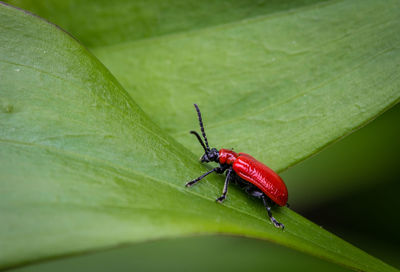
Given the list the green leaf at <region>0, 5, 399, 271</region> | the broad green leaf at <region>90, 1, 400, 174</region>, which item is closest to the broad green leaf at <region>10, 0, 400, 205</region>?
the broad green leaf at <region>90, 1, 400, 174</region>

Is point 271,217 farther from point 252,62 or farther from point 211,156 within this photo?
point 252,62

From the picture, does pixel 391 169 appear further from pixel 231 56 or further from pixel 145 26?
pixel 145 26

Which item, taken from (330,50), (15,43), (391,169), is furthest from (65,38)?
(391,169)

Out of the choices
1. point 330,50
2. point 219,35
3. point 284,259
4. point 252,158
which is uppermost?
point 219,35

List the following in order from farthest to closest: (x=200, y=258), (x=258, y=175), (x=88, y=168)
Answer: (x=200, y=258)
(x=258, y=175)
(x=88, y=168)

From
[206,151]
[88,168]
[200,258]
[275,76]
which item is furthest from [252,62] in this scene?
[200,258]

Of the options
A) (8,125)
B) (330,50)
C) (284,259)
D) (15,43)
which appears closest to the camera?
(8,125)

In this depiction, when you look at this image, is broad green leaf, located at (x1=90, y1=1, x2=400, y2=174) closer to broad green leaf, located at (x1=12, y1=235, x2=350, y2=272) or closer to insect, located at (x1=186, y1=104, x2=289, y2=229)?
insect, located at (x1=186, y1=104, x2=289, y2=229)

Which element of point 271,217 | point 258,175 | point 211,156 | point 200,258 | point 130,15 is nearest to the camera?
point 271,217
